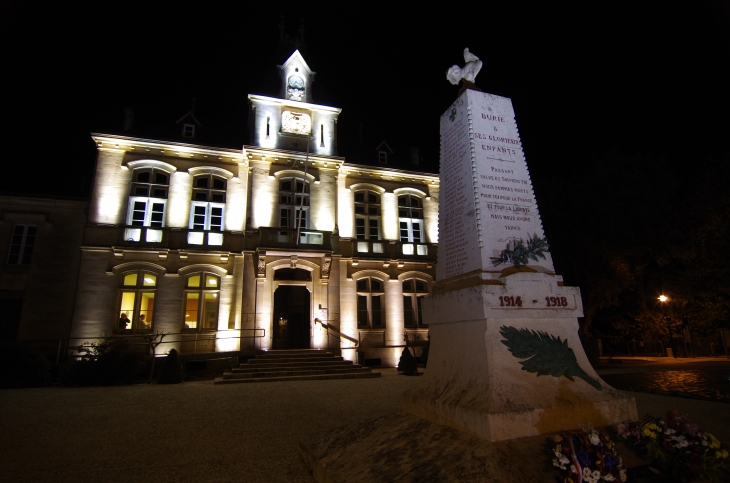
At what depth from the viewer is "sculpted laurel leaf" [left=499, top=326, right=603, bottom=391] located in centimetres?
357

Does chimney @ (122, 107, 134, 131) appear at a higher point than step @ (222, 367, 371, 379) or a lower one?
higher

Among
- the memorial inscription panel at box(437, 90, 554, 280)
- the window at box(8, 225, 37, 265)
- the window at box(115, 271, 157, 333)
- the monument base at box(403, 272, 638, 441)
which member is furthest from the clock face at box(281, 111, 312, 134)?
the monument base at box(403, 272, 638, 441)

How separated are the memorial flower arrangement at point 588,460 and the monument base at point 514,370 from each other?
0.38m

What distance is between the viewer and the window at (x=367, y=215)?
789 inches

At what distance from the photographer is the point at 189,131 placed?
61.5ft

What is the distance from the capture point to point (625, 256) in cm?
1862

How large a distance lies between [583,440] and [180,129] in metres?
20.3

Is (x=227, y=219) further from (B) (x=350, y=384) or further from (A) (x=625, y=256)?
(A) (x=625, y=256)

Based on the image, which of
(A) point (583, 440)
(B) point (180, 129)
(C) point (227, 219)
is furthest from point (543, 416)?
(B) point (180, 129)

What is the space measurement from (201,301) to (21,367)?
6.01 meters

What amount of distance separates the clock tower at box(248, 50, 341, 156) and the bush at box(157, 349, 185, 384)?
1014 centimetres

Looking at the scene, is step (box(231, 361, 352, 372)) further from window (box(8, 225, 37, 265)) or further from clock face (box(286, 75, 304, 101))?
clock face (box(286, 75, 304, 101))

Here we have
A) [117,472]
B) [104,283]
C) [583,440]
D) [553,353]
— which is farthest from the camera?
[104,283]

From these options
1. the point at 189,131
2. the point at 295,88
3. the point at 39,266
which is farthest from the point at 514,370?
the point at 39,266
